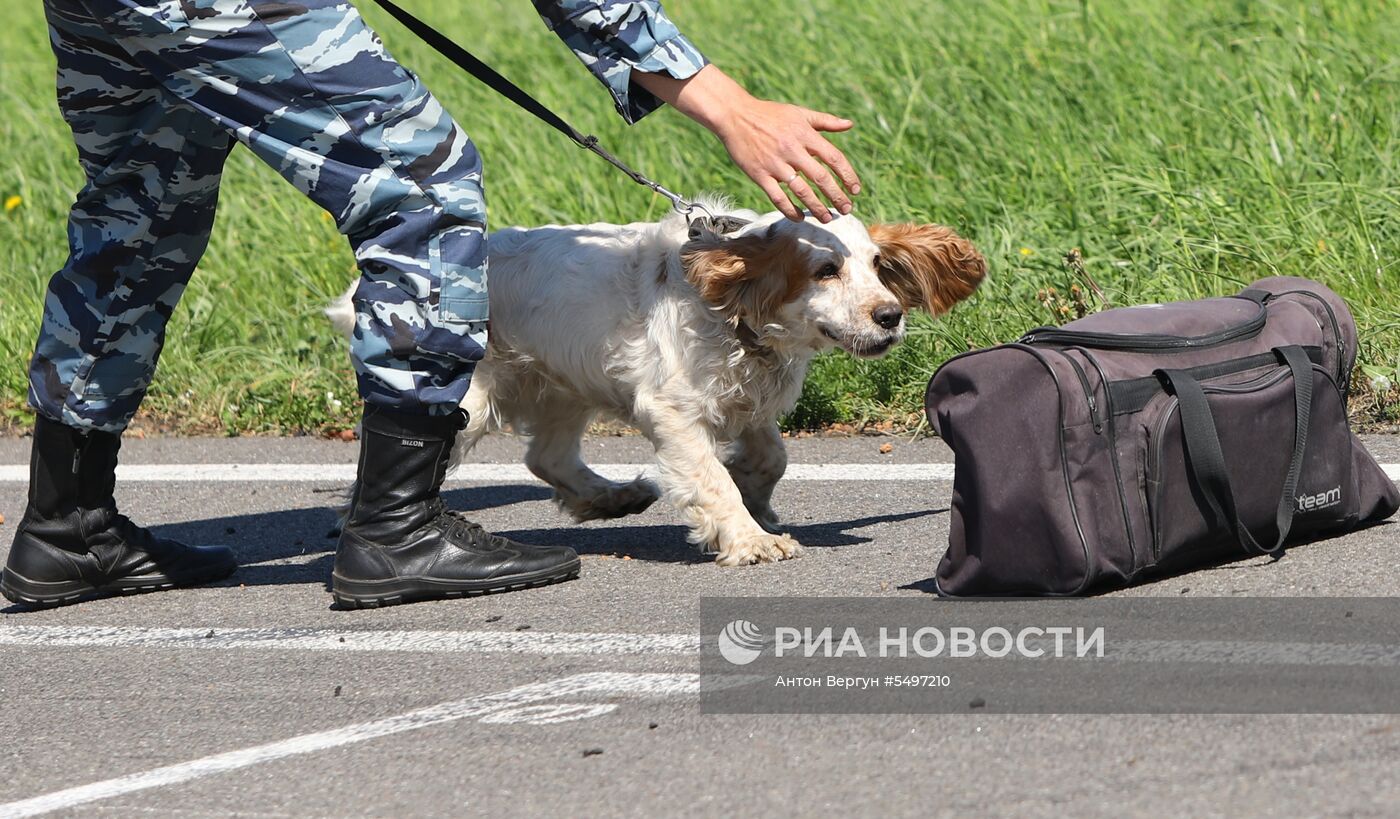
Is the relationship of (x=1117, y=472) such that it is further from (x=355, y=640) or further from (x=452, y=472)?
(x=452, y=472)

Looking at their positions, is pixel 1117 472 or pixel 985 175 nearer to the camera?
pixel 1117 472

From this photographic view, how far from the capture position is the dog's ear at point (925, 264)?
14.5 ft

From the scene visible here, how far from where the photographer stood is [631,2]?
3.61m

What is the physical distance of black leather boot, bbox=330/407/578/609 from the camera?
3.76 m

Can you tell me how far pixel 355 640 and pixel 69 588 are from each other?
907mm

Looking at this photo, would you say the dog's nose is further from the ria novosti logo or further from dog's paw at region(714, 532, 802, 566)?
the ria novosti logo

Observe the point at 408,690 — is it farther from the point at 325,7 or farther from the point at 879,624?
the point at 325,7

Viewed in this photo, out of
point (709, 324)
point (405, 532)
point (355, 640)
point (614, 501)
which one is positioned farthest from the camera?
point (614, 501)

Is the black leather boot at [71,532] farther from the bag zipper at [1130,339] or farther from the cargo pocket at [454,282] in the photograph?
the bag zipper at [1130,339]

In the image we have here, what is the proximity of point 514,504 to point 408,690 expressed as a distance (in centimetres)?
199

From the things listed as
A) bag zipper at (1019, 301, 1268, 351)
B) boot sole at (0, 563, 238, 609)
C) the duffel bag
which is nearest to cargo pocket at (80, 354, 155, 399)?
boot sole at (0, 563, 238, 609)

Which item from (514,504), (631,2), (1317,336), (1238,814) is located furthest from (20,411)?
(1238,814)

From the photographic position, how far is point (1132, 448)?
3.36m

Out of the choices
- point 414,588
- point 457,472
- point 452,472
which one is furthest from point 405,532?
point 457,472
